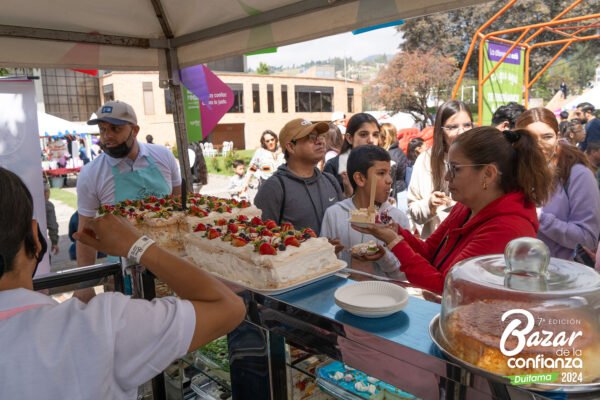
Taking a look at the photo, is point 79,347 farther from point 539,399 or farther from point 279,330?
point 539,399

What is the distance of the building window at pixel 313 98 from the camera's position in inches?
1893

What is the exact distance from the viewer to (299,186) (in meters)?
3.55

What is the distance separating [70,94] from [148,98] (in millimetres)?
11106

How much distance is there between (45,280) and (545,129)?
3.98 metres

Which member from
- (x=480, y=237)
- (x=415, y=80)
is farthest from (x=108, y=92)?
(x=480, y=237)

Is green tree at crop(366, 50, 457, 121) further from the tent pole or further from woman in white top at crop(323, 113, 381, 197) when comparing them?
the tent pole

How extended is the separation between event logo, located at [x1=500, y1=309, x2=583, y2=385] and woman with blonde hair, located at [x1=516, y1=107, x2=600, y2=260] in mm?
2571

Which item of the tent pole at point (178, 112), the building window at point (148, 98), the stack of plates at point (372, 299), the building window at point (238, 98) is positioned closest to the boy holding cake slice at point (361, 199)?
the stack of plates at point (372, 299)

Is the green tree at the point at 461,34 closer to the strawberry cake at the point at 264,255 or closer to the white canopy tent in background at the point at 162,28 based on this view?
the white canopy tent in background at the point at 162,28

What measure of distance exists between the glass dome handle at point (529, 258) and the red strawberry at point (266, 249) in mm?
1043

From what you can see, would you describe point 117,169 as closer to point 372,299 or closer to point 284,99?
point 372,299

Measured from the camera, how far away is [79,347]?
115 cm

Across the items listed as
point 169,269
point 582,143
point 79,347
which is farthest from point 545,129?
point 582,143

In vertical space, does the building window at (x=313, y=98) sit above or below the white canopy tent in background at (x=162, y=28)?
above
